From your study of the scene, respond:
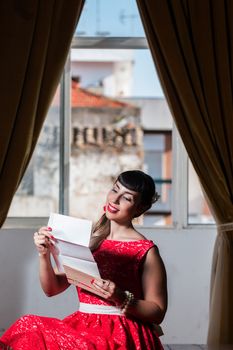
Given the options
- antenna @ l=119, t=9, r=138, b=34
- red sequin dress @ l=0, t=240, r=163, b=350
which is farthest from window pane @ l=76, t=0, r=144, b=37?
red sequin dress @ l=0, t=240, r=163, b=350

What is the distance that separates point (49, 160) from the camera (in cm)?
410

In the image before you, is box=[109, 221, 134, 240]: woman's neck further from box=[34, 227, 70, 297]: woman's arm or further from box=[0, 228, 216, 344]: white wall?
box=[0, 228, 216, 344]: white wall

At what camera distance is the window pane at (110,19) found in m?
3.95

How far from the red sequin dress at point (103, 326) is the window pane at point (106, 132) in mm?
4087

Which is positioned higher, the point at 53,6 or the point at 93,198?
the point at 53,6

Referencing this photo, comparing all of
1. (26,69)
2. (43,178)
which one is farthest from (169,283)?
(26,69)

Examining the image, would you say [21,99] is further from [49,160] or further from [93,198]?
[93,198]

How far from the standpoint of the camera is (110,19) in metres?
4.00

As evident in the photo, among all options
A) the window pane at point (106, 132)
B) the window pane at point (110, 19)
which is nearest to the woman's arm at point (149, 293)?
the window pane at point (110, 19)

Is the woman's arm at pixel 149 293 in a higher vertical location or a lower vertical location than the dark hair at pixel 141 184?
lower

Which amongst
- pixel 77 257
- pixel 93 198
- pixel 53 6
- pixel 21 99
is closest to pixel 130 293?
pixel 77 257

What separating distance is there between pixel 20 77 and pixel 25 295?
1.17m

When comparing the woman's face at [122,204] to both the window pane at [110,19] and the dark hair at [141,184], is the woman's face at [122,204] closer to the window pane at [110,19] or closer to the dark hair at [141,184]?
the dark hair at [141,184]

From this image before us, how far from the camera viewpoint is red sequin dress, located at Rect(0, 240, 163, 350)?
203 cm
